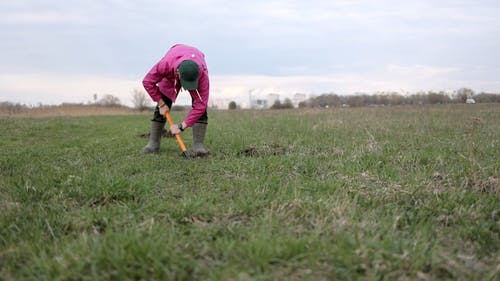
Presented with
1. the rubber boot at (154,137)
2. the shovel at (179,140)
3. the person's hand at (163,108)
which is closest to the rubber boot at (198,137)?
the shovel at (179,140)

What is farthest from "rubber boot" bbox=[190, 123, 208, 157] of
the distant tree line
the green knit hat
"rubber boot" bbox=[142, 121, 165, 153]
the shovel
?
the distant tree line

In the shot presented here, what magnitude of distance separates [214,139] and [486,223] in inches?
216

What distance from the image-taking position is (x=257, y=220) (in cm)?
275

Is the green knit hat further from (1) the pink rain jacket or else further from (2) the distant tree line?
(2) the distant tree line

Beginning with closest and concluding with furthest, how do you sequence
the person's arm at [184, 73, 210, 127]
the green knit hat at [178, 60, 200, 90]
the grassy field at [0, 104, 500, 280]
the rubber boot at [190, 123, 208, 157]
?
the grassy field at [0, 104, 500, 280], the green knit hat at [178, 60, 200, 90], the person's arm at [184, 73, 210, 127], the rubber boot at [190, 123, 208, 157]

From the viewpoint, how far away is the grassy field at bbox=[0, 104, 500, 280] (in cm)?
210

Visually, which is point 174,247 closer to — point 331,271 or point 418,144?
point 331,271

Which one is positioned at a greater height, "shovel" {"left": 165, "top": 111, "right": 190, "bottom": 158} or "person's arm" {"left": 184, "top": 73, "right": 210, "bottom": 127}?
"person's arm" {"left": 184, "top": 73, "right": 210, "bottom": 127}

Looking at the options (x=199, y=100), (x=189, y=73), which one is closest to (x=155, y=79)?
(x=199, y=100)

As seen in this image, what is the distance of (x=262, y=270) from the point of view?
2.11m

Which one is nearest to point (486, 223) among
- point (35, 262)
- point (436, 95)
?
point (35, 262)

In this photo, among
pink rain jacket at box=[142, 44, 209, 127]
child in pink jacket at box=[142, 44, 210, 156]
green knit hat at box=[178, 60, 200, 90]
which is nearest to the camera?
green knit hat at box=[178, 60, 200, 90]

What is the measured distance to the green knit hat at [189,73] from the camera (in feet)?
16.2

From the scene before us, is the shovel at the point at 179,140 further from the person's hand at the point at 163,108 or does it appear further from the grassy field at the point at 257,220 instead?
the grassy field at the point at 257,220
